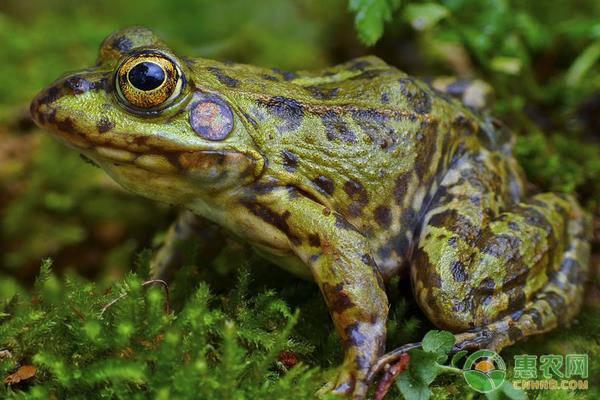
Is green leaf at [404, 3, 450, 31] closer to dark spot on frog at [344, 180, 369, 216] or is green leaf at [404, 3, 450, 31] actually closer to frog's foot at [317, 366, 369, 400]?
dark spot on frog at [344, 180, 369, 216]

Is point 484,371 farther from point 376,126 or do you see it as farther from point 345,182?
point 376,126

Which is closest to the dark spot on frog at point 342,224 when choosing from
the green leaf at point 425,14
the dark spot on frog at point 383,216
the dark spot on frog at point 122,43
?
the dark spot on frog at point 383,216

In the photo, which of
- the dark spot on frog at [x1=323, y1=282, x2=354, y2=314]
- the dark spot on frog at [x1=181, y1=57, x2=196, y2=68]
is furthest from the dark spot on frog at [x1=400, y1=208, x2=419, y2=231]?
the dark spot on frog at [x1=181, y1=57, x2=196, y2=68]

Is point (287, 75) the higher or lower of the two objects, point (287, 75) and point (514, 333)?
the higher

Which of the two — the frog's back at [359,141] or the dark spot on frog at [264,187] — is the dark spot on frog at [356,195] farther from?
the dark spot on frog at [264,187]

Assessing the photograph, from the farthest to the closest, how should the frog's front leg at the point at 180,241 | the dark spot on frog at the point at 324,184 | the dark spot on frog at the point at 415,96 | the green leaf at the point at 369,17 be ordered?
the green leaf at the point at 369,17
the frog's front leg at the point at 180,241
the dark spot on frog at the point at 415,96
the dark spot on frog at the point at 324,184

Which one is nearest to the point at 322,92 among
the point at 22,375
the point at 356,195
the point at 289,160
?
the point at 289,160

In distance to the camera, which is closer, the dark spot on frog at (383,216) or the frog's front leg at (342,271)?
the frog's front leg at (342,271)
